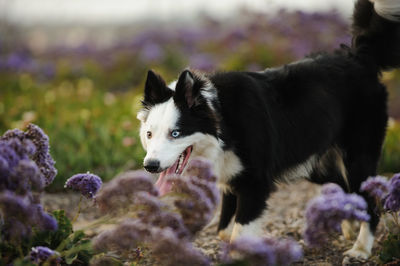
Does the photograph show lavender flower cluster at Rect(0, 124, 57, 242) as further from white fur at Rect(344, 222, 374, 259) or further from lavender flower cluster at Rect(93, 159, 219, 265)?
white fur at Rect(344, 222, 374, 259)

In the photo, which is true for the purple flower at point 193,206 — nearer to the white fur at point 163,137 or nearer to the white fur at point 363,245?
the white fur at point 163,137

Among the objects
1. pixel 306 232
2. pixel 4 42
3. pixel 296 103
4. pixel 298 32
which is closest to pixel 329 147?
pixel 296 103

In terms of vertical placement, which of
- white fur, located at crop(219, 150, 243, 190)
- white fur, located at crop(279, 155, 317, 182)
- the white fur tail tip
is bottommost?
white fur, located at crop(279, 155, 317, 182)

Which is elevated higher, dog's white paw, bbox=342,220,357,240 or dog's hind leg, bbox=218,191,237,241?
dog's hind leg, bbox=218,191,237,241

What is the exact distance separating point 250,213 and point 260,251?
1.34 metres

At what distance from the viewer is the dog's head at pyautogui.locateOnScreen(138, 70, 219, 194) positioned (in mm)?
3111

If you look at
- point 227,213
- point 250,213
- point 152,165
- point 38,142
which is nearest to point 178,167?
point 152,165

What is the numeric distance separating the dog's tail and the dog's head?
1.46 metres

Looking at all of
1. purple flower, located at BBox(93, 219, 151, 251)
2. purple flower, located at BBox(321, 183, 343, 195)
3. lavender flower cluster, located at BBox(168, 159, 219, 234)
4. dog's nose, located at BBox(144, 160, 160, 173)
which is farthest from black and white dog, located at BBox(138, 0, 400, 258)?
purple flower, located at BBox(321, 183, 343, 195)

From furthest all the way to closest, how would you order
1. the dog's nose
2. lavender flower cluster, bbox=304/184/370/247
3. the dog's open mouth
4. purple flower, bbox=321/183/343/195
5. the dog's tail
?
the dog's tail
the dog's open mouth
the dog's nose
purple flower, bbox=321/183/343/195
lavender flower cluster, bbox=304/184/370/247

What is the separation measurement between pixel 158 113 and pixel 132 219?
108cm

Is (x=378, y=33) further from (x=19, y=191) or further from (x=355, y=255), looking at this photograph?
(x=19, y=191)

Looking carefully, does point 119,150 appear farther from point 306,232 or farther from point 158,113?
point 306,232

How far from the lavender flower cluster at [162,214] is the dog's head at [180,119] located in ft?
2.17
